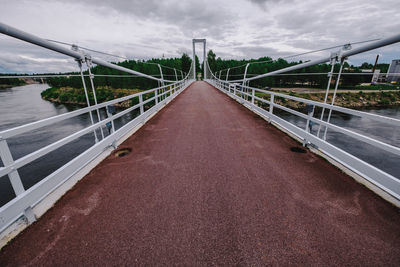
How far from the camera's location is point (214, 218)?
7.16ft

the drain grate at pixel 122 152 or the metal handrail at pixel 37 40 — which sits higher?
the metal handrail at pixel 37 40

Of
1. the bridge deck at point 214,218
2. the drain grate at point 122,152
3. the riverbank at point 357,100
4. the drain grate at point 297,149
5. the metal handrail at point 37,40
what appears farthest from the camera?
the riverbank at point 357,100

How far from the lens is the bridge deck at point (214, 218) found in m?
1.75

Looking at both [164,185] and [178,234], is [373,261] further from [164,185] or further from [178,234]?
[164,185]

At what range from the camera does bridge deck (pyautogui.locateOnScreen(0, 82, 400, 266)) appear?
5.75ft

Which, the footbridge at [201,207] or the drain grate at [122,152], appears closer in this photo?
the footbridge at [201,207]

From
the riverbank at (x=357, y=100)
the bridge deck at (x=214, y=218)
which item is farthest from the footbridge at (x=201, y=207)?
the riverbank at (x=357, y=100)

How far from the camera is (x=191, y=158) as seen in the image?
3.70 meters

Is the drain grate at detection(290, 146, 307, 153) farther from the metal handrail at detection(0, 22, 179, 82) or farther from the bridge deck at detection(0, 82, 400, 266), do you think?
the metal handrail at detection(0, 22, 179, 82)

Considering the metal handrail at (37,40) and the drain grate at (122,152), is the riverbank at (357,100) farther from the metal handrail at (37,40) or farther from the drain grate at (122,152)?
the metal handrail at (37,40)

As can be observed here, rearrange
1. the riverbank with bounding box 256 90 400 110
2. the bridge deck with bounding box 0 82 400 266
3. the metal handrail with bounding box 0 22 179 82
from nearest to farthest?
the bridge deck with bounding box 0 82 400 266 → the metal handrail with bounding box 0 22 179 82 → the riverbank with bounding box 256 90 400 110

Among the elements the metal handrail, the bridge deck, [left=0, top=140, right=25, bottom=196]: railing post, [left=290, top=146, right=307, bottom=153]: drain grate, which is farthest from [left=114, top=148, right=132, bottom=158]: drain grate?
[left=290, top=146, right=307, bottom=153]: drain grate

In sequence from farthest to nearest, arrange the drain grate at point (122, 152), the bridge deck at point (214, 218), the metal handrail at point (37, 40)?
the drain grate at point (122, 152)
the metal handrail at point (37, 40)
the bridge deck at point (214, 218)

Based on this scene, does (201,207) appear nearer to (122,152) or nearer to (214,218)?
(214,218)
